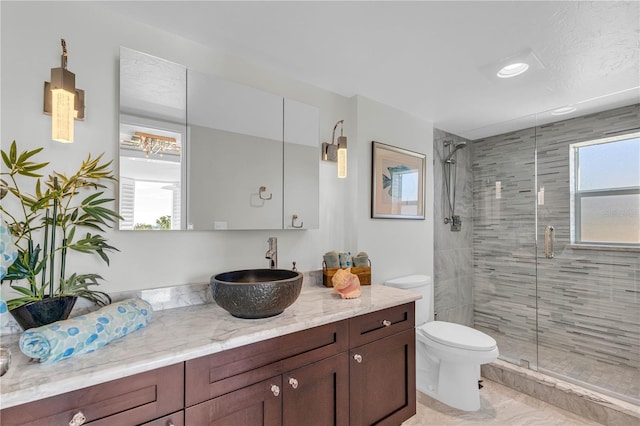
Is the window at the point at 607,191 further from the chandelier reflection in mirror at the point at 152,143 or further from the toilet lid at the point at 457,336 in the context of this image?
the chandelier reflection in mirror at the point at 152,143

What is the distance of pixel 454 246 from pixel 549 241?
0.80 m

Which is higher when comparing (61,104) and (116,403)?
(61,104)

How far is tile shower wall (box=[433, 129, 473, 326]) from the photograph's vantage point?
298 centimetres

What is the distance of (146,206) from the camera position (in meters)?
1.43

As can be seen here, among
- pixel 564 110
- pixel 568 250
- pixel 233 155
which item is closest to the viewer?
pixel 233 155

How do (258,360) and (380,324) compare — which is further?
(380,324)

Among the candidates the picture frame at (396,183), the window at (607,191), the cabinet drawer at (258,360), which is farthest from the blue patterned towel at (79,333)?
the window at (607,191)

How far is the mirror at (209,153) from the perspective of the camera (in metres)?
1.41

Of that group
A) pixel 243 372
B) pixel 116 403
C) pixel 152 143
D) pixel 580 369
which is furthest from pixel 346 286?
pixel 580 369

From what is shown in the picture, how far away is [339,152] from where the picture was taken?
1.98 metres

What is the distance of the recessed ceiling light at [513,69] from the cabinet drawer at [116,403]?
2.27m

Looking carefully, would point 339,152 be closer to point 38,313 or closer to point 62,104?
point 62,104

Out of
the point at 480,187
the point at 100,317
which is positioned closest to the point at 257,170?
the point at 100,317

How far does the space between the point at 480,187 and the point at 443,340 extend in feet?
6.24
